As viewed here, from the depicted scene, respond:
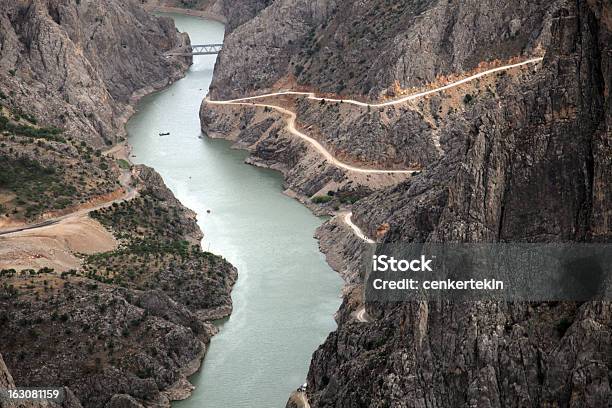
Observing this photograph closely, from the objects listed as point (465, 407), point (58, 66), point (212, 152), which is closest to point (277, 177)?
point (212, 152)

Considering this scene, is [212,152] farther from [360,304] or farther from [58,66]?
[360,304]

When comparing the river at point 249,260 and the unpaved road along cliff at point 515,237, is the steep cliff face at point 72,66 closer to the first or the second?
the river at point 249,260

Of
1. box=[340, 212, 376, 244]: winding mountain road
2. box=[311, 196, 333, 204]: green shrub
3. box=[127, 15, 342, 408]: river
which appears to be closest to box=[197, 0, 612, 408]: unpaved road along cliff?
box=[127, 15, 342, 408]: river

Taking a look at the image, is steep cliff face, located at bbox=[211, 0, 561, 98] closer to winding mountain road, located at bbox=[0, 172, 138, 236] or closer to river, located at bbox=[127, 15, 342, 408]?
river, located at bbox=[127, 15, 342, 408]

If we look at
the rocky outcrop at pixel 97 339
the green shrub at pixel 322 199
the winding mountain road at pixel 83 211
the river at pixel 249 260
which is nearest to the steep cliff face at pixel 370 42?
the river at pixel 249 260

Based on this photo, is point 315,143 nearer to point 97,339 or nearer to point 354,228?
point 354,228
